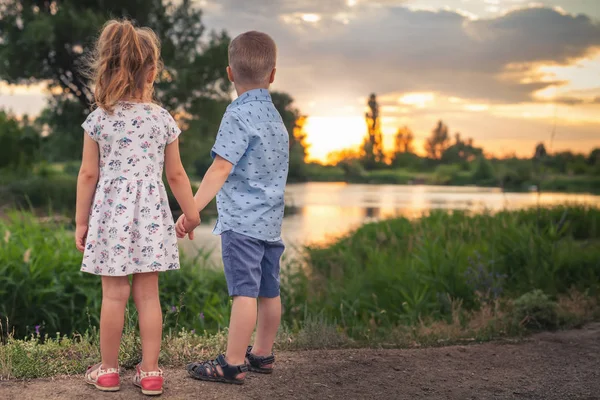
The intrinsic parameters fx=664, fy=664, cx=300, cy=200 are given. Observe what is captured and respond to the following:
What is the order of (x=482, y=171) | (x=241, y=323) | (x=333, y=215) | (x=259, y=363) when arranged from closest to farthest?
(x=241, y=323), (x=259, y=363), (x=333, y=215), (x=482, y=171)

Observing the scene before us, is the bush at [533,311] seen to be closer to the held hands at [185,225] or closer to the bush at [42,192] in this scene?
the held hands at [185,225]

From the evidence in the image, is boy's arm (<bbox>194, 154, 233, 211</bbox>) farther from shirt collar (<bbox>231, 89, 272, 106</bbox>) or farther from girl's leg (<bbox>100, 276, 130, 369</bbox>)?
girl's leg (<bbox>100, 276, 130, 369</bbox>)

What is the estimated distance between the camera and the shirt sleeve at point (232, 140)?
10.1ft

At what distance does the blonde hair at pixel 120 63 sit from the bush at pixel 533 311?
10.6ft

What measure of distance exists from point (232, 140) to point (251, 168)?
0.55 feet

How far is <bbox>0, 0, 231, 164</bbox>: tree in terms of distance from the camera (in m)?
16.7

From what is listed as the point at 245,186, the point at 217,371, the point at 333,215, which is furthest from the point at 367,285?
the point at 333,215

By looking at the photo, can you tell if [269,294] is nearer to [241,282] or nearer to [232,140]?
[241,282]

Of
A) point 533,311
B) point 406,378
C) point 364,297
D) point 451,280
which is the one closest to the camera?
point 406,378

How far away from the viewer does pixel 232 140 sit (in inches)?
122

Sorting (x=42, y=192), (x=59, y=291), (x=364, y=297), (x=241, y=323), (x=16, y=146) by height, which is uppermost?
(x=16, y=146)

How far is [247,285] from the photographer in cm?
315

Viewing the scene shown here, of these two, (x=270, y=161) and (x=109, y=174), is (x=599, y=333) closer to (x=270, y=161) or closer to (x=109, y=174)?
(x=270, y=161)

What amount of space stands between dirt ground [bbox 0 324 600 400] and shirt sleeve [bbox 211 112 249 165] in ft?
3.66
